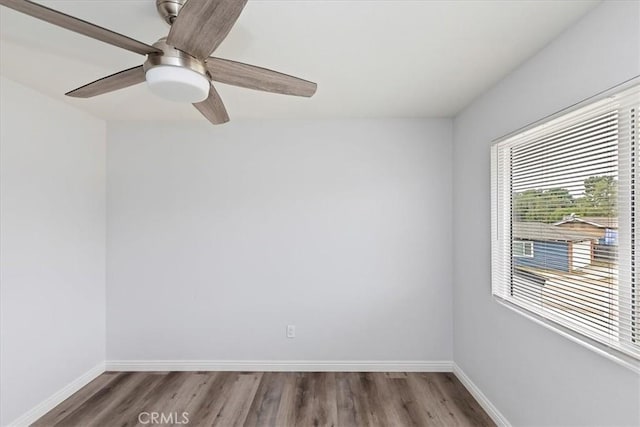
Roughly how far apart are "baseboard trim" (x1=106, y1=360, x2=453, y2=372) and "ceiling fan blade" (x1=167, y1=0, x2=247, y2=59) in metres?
2.79

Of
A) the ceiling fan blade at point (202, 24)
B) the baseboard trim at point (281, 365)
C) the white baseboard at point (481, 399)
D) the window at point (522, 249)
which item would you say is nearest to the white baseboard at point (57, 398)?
the baseboard trim at point (281, 365)

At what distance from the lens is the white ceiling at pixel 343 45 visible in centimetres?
143

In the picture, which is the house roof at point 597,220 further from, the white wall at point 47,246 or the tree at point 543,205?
the white wall at point 47,246

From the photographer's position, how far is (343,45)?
1741mm

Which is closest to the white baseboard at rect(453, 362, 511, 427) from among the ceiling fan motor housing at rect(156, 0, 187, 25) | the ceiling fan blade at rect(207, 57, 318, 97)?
the ceiling fan blade at rect(207, 57, 318, 97)

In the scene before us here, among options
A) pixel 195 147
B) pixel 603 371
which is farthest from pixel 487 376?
pixel 195 147

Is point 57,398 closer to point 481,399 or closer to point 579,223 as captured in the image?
point 481,399

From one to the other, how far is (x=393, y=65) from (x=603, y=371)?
1924 mm

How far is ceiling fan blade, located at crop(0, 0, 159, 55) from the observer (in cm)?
94

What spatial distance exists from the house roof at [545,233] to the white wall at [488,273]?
0.37 m

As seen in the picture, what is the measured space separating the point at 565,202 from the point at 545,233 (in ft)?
0.81

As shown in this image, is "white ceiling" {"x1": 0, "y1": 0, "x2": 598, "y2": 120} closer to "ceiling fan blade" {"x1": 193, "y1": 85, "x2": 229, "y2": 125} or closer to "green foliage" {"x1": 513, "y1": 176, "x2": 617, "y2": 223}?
"ceiling fan blade" {"x1": 193, "y1": 85, "x2": 229, "y2": 125}

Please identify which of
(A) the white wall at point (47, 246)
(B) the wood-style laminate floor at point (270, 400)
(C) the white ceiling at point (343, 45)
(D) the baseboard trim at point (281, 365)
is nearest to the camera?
(C) the white ceiling at point (343, 45)

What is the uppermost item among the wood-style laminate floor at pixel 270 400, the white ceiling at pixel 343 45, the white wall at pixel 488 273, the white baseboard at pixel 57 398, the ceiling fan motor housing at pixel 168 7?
the white ceiling at pixel 343 45
